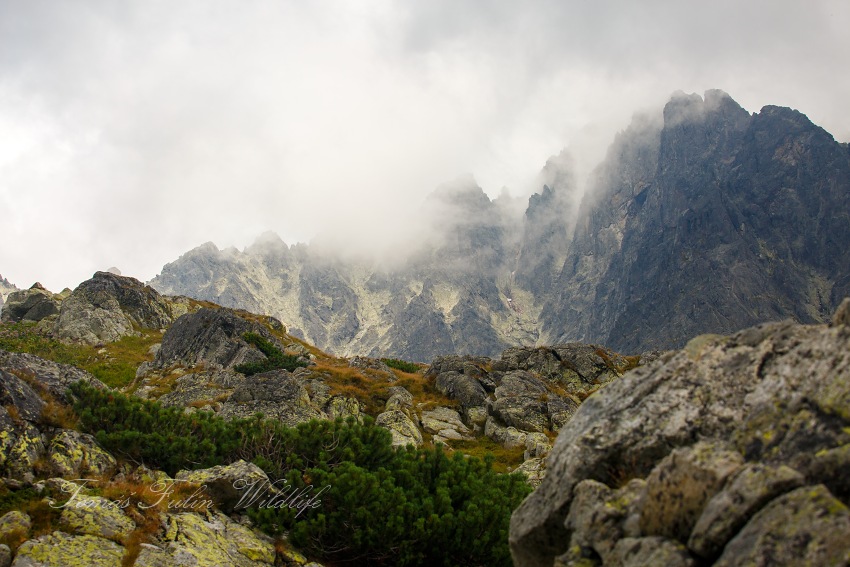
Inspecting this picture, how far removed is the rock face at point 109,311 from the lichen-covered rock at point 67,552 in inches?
2003

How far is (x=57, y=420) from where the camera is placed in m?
13.1

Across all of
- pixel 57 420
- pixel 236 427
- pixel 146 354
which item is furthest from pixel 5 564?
pixel 146 354

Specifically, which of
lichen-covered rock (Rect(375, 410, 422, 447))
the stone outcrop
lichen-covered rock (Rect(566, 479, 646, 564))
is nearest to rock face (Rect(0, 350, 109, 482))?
lichen-covered rock (Rect(566, 479, 646, 564))

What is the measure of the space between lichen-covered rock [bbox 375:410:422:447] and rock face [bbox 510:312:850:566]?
20.9 meters

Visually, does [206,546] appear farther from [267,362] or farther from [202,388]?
[267,362]

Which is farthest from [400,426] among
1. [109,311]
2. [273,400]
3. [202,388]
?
[109,311]

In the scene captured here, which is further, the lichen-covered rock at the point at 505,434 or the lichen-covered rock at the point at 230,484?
the lichen-covered rock at the point at 505,434

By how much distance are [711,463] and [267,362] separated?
39.5 metres

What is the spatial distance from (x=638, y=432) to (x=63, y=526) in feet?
33.2

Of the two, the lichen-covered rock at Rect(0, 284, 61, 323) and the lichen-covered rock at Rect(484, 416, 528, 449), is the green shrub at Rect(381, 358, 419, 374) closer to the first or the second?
the lichen-covered rock at Rect(484, 416, 528, 449)

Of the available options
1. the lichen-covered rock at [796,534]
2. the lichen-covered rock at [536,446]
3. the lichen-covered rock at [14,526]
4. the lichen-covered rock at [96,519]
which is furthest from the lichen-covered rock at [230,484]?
the lichen-covered rock at [536,446]

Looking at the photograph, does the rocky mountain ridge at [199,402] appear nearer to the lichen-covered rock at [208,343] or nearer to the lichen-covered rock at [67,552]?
the lichen-covered rock at [67,552]

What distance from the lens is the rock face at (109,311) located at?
52750mm

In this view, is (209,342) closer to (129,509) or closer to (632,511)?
(129,509)
